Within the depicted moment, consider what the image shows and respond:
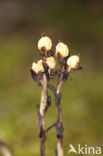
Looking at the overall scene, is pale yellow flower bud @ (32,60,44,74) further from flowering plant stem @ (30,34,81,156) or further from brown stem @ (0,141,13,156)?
brown stem @ (0,141,13,156)

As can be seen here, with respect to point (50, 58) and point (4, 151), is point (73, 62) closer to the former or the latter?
point (50, 58)

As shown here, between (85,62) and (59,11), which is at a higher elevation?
(59,11)

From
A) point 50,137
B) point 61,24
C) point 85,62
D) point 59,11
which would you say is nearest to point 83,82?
point 85,62

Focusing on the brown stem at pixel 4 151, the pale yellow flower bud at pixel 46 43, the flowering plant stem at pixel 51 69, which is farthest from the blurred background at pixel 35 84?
the pale yellow flower bud at pixel 46 43

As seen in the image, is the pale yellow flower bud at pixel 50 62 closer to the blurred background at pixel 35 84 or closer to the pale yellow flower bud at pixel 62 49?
the pale yellow flower bud at pixel 62 49

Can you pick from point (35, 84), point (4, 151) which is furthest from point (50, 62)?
point (35, 84)

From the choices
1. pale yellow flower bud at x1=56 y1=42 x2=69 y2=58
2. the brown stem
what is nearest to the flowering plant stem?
pale yellow flower bud at x1=56 y1=42 x2=69 y2=58

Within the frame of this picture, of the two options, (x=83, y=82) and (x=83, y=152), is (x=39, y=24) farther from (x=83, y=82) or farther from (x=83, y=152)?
(x=83, y=152)
